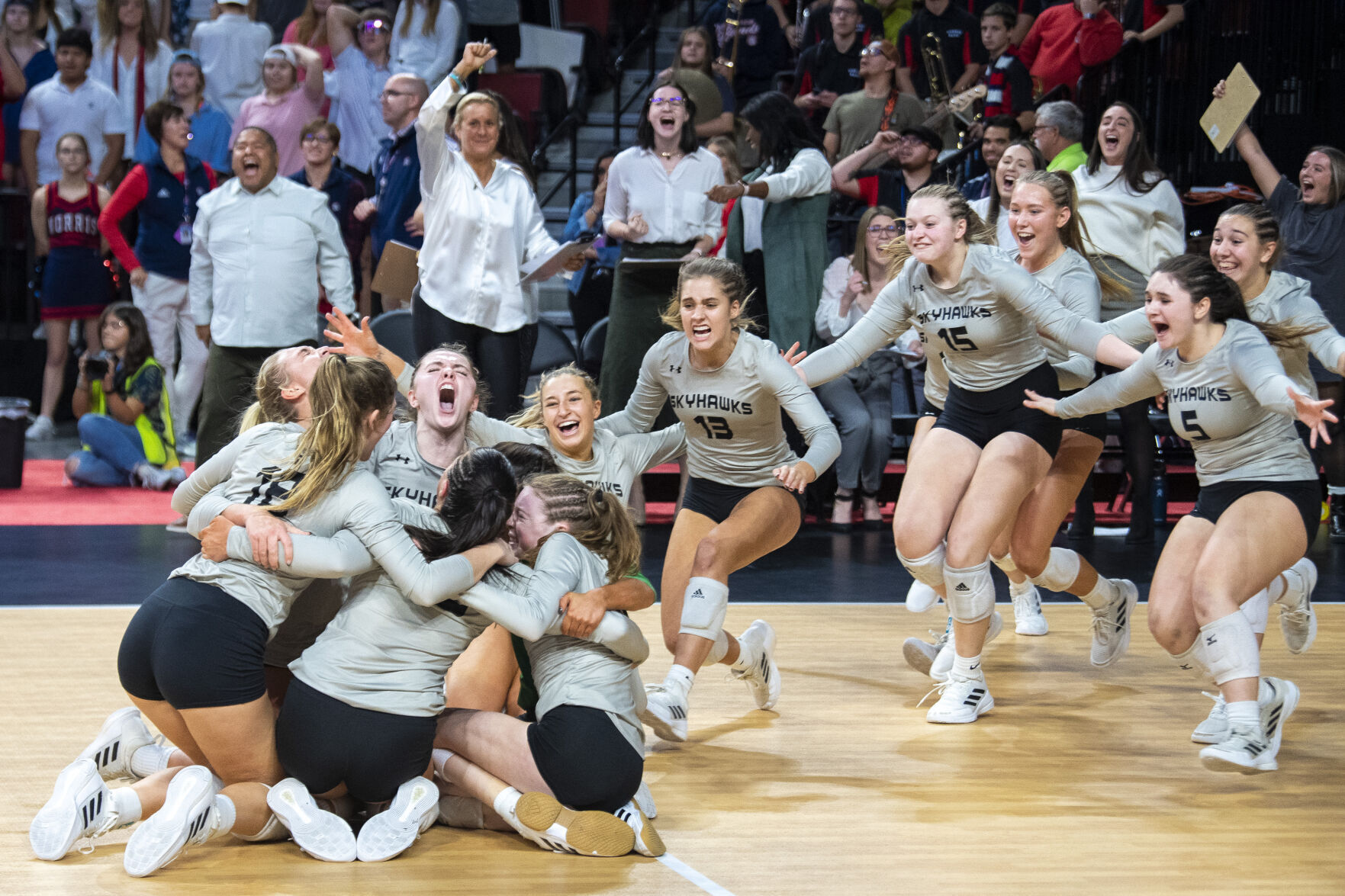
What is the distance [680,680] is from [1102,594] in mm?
1661

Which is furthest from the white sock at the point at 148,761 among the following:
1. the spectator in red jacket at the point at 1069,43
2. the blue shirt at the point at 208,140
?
the spectator in red jacket at the point at 1069,43

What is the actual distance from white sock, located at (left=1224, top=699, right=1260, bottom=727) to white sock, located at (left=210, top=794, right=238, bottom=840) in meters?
2.51

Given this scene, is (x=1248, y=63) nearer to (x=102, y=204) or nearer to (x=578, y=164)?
(x=578, y=164)

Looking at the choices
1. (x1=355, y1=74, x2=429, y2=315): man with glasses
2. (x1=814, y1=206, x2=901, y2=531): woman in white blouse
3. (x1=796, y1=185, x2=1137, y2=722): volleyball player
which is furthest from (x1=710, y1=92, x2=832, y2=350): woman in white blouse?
(x1=796, y1=185, x2=1137, y2=722): volleyball player

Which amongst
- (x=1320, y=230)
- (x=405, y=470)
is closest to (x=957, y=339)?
(x=405, y=470)

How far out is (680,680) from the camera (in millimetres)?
4004

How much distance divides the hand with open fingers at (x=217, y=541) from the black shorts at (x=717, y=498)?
171 centimetres

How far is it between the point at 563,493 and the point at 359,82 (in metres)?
6.67

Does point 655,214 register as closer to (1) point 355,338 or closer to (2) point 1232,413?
(1) point 355,338

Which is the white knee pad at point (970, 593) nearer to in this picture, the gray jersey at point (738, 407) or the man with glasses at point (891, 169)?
the gray jersey at point (738, 407)

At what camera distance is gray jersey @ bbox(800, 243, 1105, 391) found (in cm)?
436

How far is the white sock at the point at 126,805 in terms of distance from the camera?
2.99 metres

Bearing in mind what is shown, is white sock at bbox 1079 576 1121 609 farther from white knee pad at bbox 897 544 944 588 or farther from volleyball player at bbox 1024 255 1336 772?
volleyball player at bbox 1024 255 1336 772

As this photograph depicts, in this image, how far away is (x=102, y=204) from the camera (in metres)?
9.12
